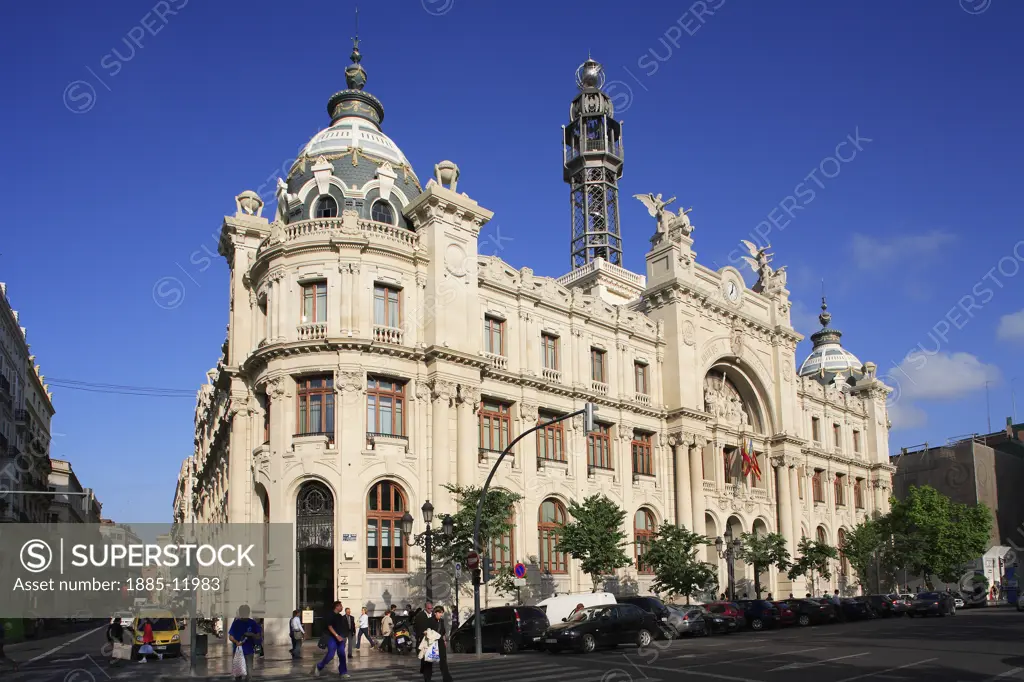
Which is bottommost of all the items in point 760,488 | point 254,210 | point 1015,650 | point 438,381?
point 1015,650

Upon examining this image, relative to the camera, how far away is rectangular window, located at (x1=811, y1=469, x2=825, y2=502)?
67250 millimetres

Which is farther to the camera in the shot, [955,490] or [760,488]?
[955,490]

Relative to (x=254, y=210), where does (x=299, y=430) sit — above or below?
below

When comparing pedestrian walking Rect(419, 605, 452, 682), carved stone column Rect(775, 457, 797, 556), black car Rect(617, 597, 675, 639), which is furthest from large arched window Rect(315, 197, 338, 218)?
carved stone column Rect(775, 457, 797, 556)

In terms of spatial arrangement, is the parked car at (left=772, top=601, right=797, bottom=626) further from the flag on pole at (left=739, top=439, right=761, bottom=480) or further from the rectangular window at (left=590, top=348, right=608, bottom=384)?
the rectangular window at (left=590, top=348, right=608, bottom=384)

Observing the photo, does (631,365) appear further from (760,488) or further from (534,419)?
(760,488)

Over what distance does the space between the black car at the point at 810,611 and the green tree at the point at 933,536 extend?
2454 cm

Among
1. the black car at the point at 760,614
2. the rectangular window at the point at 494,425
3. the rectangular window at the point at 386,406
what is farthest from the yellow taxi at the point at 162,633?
the black car at the point at 760,614

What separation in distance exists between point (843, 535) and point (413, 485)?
139 ft

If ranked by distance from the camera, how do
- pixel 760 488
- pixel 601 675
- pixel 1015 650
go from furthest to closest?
pixel 760 488
pixel 1015 650
pixel 601 675

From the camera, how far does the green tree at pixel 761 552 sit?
5291 cm

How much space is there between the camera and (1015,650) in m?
26.0

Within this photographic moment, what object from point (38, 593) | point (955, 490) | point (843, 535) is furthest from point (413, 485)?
point (955, 490)

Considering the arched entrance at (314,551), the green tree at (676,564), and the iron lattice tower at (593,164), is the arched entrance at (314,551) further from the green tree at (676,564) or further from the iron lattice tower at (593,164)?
the iron lattice tower at (593,164)
